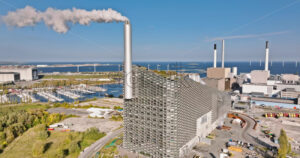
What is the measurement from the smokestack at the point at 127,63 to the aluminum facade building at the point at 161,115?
1451mm

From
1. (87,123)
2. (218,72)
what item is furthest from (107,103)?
(218,72)

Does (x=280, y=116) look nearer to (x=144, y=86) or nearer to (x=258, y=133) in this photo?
(x=258, y=133)

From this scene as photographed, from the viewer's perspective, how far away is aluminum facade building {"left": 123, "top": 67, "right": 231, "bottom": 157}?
135ft

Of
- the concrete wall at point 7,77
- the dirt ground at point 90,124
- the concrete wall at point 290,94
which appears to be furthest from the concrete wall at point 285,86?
the concrete wall at point 7,77

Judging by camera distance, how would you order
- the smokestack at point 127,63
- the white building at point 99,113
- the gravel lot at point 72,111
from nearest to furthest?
the smokestack at point 127,63, the white building at point 99,113, the gravel lot at point 72,111

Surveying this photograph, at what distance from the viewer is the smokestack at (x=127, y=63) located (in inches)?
1613

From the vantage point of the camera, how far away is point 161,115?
42.3 m

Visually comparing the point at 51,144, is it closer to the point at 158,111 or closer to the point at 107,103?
the point at 158,111

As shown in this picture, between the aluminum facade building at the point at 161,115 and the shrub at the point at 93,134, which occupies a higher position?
the aluminum facade building at the point at 161,115

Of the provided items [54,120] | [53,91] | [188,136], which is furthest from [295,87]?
[53,91]

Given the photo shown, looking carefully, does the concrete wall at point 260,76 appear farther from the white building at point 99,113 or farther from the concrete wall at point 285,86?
the white building at point 99,113

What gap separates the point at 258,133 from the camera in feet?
199

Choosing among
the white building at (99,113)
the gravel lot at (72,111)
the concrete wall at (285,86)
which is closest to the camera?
the white building at (99,113)

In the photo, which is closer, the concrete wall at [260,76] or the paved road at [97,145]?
the paved road at [97,145]
